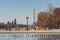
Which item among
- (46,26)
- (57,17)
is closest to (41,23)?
(46,26)

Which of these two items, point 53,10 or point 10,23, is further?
point 10,23

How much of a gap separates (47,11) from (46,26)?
312 inches

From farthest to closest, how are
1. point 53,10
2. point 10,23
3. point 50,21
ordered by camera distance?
point 10,23, point 53,10, point 50,21

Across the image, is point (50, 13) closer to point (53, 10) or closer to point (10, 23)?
point (53, 10)

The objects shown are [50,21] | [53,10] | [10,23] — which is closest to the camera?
[50,21]

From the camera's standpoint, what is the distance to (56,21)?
3565 inches

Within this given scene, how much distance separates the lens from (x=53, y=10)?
316 feet

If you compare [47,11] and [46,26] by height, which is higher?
[47,11]

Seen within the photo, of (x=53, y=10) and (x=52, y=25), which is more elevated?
(x=53, y=10)

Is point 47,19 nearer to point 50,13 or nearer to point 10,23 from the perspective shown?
point 50,13

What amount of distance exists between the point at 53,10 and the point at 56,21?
23.7 ft

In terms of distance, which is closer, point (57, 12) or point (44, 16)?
point (44, 16)

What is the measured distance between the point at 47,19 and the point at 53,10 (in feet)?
27.1

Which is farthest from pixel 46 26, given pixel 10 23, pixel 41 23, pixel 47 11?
pixel 10 23
